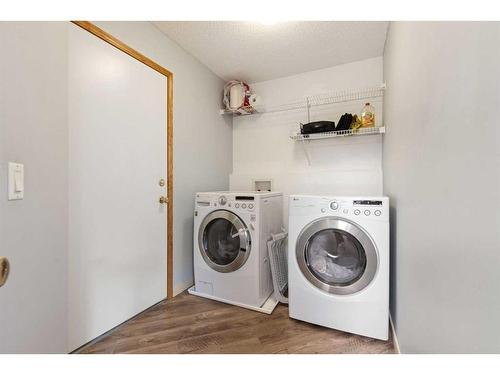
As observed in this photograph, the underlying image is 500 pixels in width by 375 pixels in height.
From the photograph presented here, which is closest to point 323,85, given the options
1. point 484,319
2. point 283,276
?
point 283,276

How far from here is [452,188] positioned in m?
0.62

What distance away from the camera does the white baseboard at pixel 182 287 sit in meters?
1.96

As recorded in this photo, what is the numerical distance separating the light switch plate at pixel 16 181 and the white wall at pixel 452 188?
1252 mm

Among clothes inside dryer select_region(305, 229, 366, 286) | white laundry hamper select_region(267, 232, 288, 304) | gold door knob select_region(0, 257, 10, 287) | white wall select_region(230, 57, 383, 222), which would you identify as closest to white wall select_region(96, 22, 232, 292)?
white wall select_region(230, 57, 383, 222)

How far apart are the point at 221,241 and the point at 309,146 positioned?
137 centimetres

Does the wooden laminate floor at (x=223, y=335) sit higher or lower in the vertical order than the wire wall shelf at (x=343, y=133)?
lower

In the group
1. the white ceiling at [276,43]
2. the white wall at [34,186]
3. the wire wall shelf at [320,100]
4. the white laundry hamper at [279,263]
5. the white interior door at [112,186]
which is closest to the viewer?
the white wall at [34,186]

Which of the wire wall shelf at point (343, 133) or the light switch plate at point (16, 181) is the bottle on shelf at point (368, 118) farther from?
the light switch plate at point (16, 181)

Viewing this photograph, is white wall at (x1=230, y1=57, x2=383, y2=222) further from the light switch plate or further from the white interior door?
the light switch plate

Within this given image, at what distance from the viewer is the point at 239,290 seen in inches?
70.9

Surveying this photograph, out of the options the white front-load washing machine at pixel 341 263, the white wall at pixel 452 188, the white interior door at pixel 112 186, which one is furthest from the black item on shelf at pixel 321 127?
the white interior door at pixel 112 186

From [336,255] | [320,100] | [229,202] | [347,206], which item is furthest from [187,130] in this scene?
[336,255]

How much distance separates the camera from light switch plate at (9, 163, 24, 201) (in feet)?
2.23
